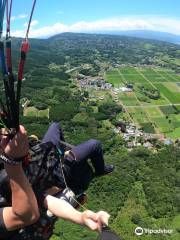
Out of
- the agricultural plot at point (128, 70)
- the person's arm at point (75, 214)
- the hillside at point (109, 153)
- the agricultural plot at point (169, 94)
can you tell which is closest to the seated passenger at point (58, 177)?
the person's arm at point (75, 214)

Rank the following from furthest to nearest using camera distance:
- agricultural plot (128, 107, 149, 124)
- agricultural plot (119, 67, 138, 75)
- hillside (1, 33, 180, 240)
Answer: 1. agricultural plot (119, 67, 138, 75)
2. agricultural plot (128, 107, 149, 124)
3. hillside (1, 33, 180, 240)

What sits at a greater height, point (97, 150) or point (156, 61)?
point (97, 150)

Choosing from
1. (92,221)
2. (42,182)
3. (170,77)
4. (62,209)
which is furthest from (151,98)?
(92,221)

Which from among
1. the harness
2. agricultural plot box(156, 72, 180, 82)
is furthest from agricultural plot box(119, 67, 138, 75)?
the harness

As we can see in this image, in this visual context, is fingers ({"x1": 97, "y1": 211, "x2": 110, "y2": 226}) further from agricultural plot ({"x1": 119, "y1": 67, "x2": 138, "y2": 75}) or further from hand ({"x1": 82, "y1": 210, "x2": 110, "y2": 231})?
agricultural plot ({"x1": 119, "y1": 67, "x2": 138, "y2": 75})

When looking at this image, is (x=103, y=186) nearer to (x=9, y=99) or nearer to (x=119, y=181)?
(x=119, y=181)

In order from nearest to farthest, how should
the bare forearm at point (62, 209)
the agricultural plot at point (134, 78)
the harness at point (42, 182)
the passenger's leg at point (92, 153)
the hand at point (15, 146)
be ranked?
the hand at point (15, 146) → the bare forearm at point (62, 209) → the harness at point (42, 182) → the passenger's leg at point (92, 153) → the agricultural plot at point (134, 78)

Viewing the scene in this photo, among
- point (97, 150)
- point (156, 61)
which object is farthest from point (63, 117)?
point (156, 61)

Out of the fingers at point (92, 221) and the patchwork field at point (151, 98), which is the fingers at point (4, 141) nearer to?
the fingers at point (92, 221)
